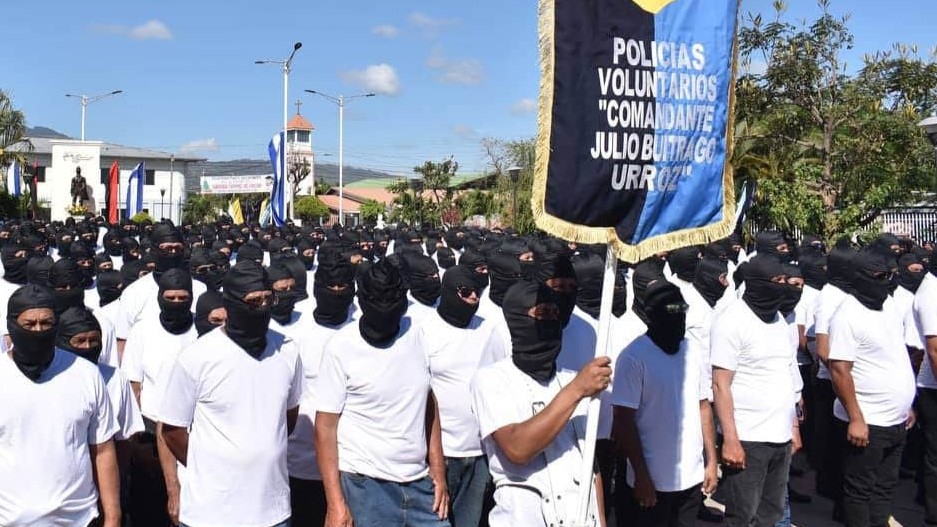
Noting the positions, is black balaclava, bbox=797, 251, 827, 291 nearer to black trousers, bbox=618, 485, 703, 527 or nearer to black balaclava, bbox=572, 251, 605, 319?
black balaclava, bbox=572, 251, 605, 319

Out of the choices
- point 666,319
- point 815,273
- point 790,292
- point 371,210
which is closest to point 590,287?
point 790,292

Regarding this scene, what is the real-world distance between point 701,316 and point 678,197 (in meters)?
3.03

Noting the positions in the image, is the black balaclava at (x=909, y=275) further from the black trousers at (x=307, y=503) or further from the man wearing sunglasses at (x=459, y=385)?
the black trousers at (x=307, y=503)

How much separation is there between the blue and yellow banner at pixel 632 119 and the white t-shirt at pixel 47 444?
6.65 ft

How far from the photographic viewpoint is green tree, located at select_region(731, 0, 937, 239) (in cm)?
1709

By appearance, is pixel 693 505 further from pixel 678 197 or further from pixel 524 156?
pixel 524 156

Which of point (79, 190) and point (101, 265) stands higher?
point (101, 265)

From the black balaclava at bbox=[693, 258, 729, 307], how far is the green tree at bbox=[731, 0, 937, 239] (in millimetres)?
10858

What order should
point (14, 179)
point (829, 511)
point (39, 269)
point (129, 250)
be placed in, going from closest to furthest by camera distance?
1. point (829, 511)
2. point (39, 269)
3. point (129, 250)
4. point (14, 179)

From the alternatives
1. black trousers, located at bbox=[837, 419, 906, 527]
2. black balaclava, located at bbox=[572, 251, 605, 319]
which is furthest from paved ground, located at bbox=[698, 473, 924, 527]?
black balaclava, located at bbox=[572, 251, 605, 319]

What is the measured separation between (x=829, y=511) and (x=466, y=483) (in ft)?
10.4

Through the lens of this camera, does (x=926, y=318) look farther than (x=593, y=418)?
Yes

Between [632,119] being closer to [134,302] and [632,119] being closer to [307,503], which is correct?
[307,503]

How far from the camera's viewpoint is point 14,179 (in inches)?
1428
